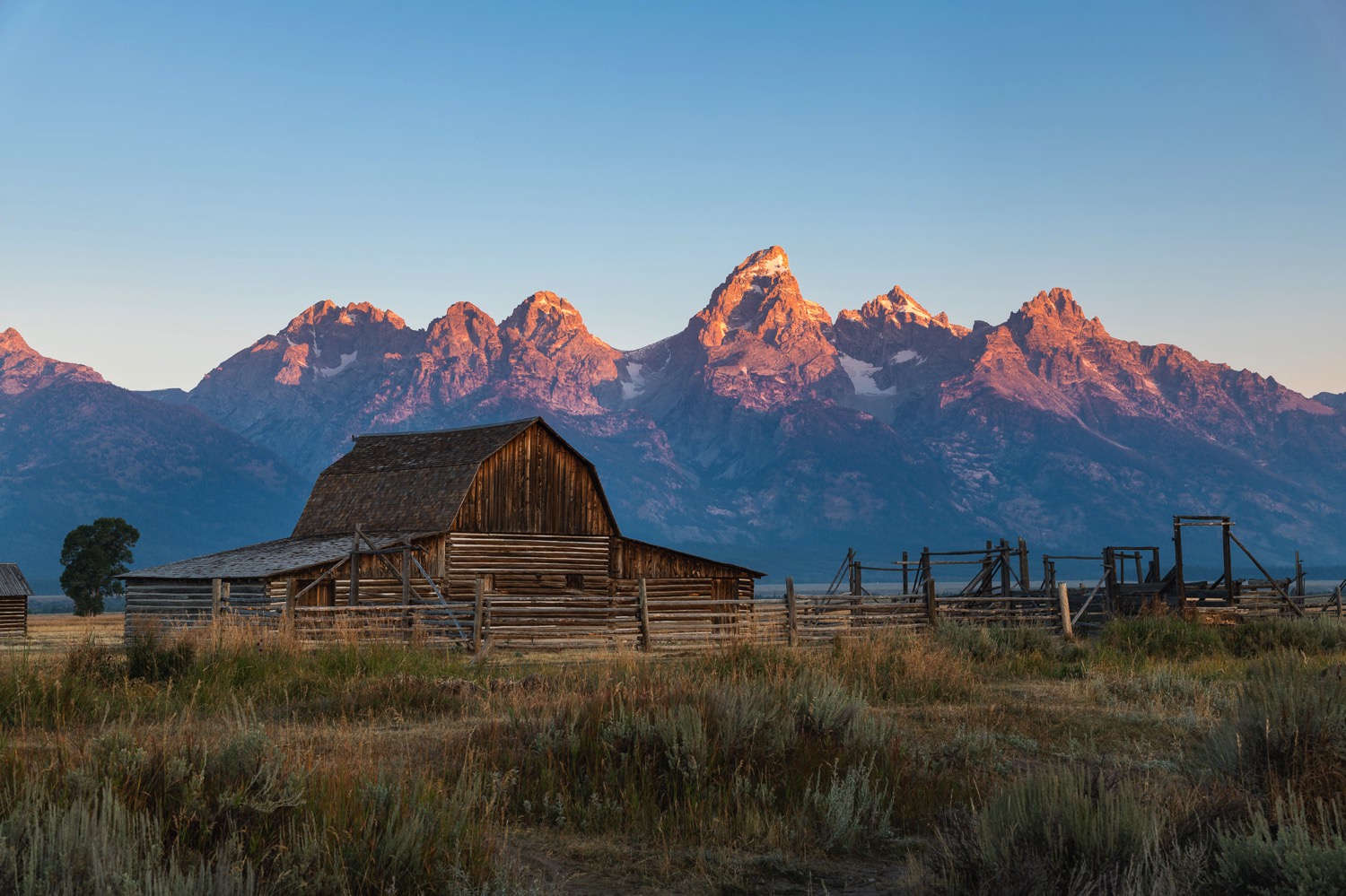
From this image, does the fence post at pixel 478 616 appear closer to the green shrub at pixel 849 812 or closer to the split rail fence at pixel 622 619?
the split rail fence at pixel 622 619

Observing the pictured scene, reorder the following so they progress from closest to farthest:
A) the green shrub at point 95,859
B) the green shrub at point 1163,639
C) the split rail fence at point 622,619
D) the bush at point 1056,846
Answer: the green shrub at point 95,859 → the bush at point 1056,846 → the green shrub at point 1163,639 → the split rail fence at point 622,619

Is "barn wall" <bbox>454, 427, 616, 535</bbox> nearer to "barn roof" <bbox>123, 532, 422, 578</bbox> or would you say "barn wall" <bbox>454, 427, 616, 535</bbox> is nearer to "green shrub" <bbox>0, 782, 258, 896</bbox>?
"barn roof" <bbox>123, 532, 422, 578</bbox>

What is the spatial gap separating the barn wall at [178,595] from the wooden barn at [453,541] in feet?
0.19

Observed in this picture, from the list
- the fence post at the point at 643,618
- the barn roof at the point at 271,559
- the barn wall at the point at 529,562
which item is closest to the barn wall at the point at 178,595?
the barn roof at the point at 271,559

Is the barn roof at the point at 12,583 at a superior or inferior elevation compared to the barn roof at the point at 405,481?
inferior

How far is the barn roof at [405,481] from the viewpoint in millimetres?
36281

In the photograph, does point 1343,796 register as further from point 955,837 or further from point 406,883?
point 406,883

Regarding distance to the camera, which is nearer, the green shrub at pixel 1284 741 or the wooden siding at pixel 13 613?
the green shrub at pixel 1284 741

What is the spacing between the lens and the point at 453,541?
35.5m

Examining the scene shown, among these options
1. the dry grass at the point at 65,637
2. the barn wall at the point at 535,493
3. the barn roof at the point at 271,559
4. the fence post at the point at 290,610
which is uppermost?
the barn wall at the point at 535,493

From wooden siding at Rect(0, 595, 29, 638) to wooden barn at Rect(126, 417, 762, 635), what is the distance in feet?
22.3

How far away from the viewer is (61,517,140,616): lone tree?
62969mm

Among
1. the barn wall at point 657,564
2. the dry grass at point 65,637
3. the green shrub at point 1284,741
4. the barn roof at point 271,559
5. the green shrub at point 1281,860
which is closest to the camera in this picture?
the green shrub at point 1281,860

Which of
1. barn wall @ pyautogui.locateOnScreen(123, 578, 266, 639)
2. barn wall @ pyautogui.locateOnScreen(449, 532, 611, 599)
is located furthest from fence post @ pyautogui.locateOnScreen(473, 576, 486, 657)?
barn wall @ pyautogui.locateOnScreen(449, 532, 611, 599)
